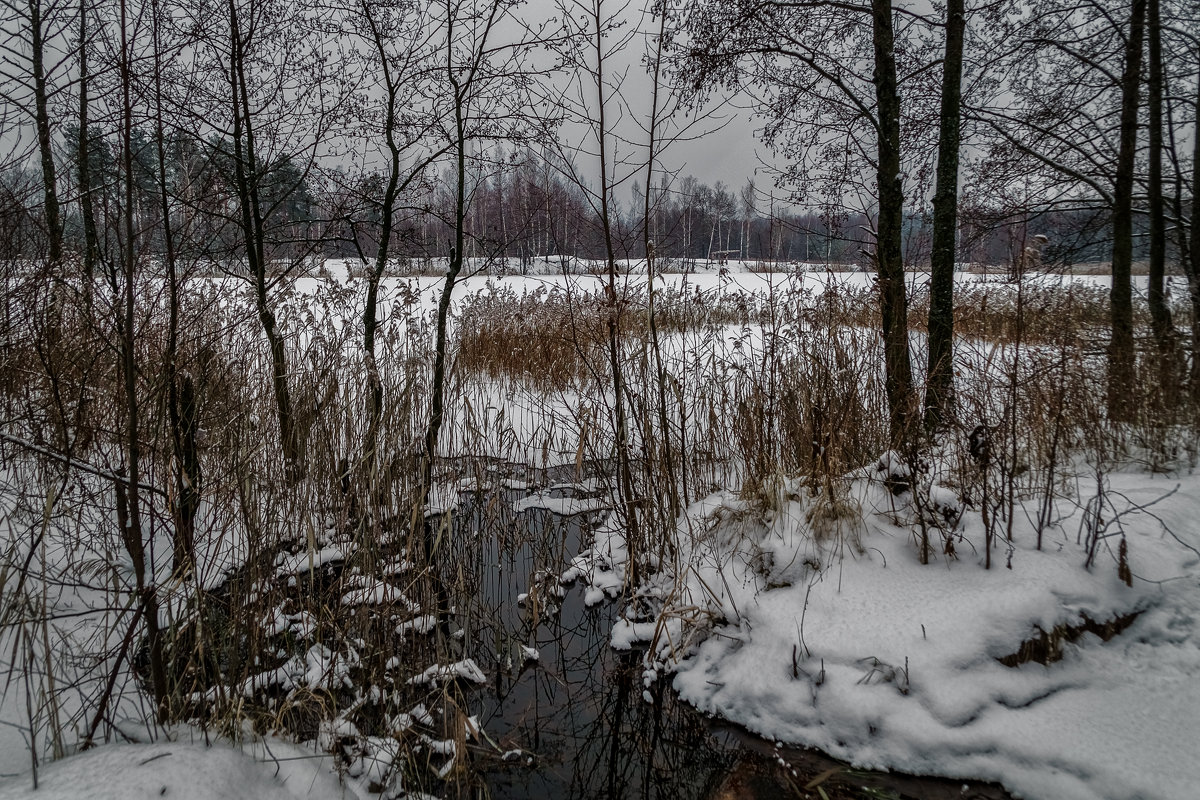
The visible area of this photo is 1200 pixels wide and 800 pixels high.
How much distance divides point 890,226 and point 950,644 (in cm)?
245

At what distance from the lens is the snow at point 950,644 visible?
1.74 m

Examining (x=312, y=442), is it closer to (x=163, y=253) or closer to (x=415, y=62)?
(x=163, y=253)

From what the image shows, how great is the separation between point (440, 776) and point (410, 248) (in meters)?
3.44

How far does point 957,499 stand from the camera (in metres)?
2.54

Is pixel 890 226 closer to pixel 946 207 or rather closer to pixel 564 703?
pixel 946 207

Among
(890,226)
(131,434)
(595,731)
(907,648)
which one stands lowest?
(595,731)

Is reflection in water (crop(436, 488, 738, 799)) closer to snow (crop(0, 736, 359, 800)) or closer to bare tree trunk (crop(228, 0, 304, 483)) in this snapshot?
snow (crop(0, 736, 359, 800))

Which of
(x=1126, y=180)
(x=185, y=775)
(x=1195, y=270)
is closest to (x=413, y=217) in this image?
(x=185, y=775)

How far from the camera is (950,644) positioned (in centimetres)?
209

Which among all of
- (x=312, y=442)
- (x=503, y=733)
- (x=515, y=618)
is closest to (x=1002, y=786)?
(x=503, y=733)

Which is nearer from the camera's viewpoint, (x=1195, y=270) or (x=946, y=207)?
(x=946, y=207)

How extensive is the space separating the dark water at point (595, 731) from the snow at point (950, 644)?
0.28 feet

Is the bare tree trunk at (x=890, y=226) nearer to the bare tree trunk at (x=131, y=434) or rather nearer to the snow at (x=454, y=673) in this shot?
the snow at (x=454, y=673)

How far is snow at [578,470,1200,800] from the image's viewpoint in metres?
1.74
